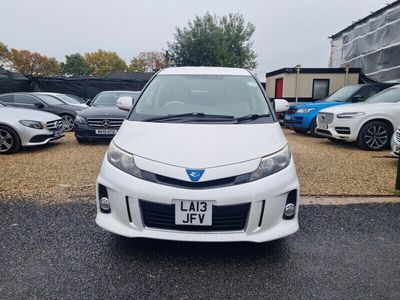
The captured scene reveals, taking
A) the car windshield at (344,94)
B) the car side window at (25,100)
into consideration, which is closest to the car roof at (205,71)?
the car windshield at (344,94)

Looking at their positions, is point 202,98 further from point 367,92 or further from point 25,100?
point 25,100

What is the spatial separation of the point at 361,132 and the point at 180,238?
657 centimetres

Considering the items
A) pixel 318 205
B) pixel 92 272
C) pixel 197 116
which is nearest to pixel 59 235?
pixel 92 272

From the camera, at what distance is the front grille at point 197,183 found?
245cm

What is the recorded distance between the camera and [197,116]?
3375 mm

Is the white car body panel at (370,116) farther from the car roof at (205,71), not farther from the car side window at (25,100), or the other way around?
the car side window at (25,100)

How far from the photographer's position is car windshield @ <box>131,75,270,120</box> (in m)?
3.51

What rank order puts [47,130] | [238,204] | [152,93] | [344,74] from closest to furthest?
[238,204], [152,93], [47,130], [344,74]

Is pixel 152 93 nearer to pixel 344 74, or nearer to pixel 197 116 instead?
pixel 197 116

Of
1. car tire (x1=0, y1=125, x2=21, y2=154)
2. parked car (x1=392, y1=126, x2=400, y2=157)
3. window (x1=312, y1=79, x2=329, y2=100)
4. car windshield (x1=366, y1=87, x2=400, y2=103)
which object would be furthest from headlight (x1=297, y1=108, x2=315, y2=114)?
car tire (x1=0, y1=125, x2=21, y2=154)

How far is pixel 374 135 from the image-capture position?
7.62 meters

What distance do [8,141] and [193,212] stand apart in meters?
6.10

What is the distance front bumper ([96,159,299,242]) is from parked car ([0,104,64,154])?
5.27 metres

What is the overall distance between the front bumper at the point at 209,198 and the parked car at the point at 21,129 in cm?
527
